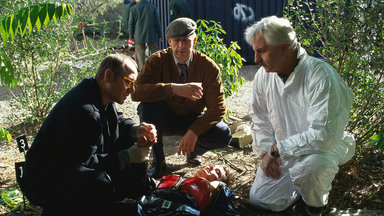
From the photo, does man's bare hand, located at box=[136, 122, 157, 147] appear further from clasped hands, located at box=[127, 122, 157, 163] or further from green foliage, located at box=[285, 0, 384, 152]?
green foliage, located at box=[285, 0, 384, 152]

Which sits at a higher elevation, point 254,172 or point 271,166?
point 271,166

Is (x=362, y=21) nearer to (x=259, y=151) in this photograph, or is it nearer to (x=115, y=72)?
(x=259, y=151)

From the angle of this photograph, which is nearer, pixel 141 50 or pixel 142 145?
pixel 142 145

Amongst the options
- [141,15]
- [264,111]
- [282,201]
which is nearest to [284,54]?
[264,111]

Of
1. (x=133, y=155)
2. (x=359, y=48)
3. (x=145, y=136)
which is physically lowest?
(x=133, y=155)

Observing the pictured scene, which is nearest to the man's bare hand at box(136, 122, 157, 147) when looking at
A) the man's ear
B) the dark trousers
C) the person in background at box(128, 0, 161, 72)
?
the dark trousers

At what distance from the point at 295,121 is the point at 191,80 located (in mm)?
1176

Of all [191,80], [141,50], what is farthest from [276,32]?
[141,50]

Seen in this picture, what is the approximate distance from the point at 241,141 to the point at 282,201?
1472 millimetres

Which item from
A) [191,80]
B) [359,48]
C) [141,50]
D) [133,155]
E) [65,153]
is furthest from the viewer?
[141,50]

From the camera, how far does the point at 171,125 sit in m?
3.92

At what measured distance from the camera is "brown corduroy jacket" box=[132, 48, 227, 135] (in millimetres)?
3656

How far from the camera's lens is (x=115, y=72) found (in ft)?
8.66

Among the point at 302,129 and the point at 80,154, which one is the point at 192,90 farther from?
the point at 80,154
